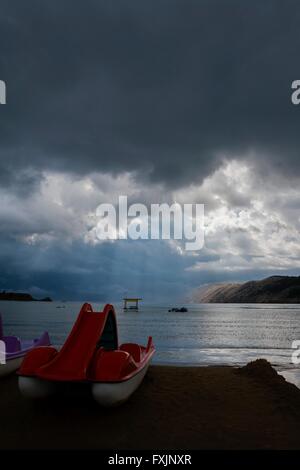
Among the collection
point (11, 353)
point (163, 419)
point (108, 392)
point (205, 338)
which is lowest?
point (205, 338)

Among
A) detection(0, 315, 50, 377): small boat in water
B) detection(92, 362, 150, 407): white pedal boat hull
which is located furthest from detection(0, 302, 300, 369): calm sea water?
detection(92, 362, 150, 407): white pedal boat hull

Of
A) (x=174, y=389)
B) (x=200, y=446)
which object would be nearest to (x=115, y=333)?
(x=174, y=389)

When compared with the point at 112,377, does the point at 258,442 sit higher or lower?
lower

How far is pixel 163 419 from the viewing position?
9.17 metres

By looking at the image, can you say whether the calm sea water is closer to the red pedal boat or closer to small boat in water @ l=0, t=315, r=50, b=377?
small boat in water @ l=0, t=315, r=50, b=377

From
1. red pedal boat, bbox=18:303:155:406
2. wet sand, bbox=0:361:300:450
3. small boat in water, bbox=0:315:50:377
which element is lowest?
wet sand, bbox=0:361:300:450

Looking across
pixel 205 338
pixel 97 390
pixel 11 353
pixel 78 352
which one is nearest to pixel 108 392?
pixel 97 390

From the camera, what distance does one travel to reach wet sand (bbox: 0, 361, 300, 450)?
7742 mm

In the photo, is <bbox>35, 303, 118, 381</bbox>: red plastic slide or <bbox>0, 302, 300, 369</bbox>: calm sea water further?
<bbox>0, 302, 300, 369</bbox>: calm sea water

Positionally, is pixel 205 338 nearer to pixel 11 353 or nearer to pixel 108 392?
pixel 11 353

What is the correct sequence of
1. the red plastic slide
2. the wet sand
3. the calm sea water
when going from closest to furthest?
the wet sand → the red plastic slide → the calm sea water

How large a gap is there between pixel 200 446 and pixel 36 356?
14.6 ft
